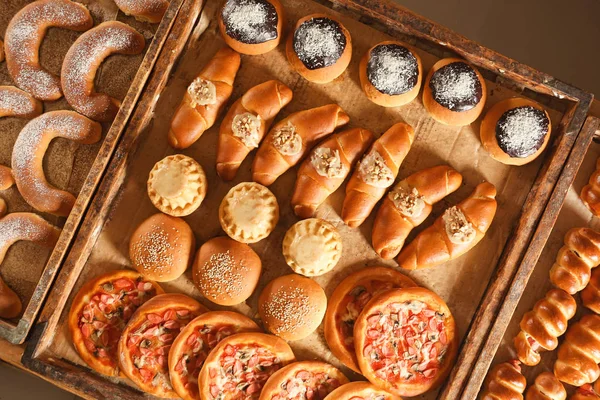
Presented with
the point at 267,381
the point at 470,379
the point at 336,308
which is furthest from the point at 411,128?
the point at 267,381

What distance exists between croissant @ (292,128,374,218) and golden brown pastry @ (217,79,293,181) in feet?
0.88

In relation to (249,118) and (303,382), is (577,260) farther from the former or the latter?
(249,118)

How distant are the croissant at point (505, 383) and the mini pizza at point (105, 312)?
165 cm

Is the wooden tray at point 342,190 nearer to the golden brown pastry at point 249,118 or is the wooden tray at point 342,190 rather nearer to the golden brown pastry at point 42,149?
the golden brown pastry at point 249,118

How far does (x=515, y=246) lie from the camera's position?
242 cm

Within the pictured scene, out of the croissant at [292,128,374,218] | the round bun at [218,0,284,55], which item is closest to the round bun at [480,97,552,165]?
the croissant at [292,128,374,218]

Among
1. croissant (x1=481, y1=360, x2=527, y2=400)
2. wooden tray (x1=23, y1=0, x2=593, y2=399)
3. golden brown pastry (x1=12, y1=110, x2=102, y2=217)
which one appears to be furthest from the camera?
golden brown pastry (x1=12, y1=110, x2=102, y2=217)

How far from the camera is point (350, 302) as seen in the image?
8.46ft

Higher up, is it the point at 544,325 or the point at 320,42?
the point at 320,42

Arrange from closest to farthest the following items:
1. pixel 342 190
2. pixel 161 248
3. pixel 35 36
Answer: pixel 161 248
pixel 342 190
pixel 35 36

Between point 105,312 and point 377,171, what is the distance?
147 cm

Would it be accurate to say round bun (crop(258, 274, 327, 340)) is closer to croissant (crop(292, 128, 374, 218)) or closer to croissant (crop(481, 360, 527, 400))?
croissant (crop(292, 128, 374, 218))

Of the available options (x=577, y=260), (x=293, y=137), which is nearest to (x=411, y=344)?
(x=577, y=260)

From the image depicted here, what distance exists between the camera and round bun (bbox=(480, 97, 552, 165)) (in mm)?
2457
